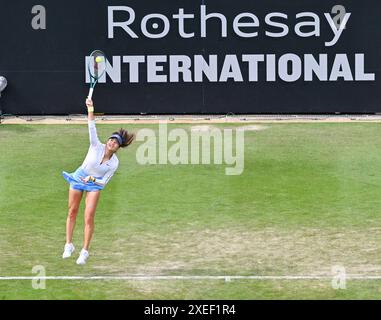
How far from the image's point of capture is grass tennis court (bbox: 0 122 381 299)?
12.4m

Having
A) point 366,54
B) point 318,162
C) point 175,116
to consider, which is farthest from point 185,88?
point 318,162

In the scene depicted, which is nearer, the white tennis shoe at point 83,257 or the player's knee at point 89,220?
the player's knee at point 89,220

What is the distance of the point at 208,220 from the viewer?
16188mm

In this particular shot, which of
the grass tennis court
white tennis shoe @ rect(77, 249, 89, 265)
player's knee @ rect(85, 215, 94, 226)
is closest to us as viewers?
the grass tennis court

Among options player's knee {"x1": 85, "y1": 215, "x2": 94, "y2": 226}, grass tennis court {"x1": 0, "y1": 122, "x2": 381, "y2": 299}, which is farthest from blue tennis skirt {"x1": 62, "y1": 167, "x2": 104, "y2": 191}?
grass tennis court {"x1": 0, "y1": 122, "x2": 381, "y2": 299}

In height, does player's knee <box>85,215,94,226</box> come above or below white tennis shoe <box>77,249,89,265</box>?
above

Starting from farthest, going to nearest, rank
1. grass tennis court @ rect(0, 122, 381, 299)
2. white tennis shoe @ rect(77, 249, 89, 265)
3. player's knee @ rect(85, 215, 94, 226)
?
white tennis shoe @ rect(77, 249, 89, 265)
player's knee @ rect(85, 215, 94, 226)
grass tennis court @ rect(0, 122, 381, 299)

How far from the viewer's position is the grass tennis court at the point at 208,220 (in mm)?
12375

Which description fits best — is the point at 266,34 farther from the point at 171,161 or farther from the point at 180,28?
the point at 171,161

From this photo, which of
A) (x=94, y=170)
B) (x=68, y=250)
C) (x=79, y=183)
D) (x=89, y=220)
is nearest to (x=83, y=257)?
(x=68, y=250)

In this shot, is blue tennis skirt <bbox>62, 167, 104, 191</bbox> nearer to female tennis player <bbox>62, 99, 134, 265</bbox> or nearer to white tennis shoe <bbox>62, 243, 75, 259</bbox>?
female tennis player <bbox>62, 99, 134, 265</bbox>

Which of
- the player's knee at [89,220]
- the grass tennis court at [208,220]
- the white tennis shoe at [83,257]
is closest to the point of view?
the grass tennis court at [208,220]

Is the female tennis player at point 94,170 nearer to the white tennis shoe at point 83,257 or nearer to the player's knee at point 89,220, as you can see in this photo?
the player's knee at point 89,220

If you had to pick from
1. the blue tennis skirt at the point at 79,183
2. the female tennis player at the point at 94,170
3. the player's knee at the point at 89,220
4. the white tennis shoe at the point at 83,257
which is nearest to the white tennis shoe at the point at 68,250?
the white tennis shoe at the point at 83,257
